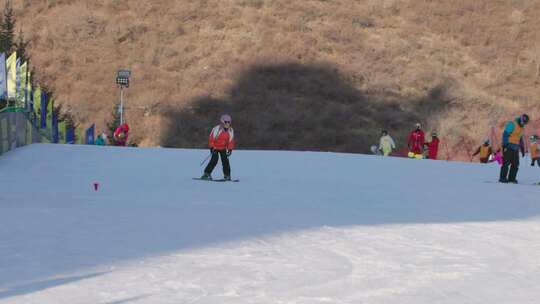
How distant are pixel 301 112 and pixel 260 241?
35469 mm

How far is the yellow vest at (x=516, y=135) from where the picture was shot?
18188 mm

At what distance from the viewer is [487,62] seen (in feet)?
164

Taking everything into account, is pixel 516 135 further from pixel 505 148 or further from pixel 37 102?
pixel 37 102

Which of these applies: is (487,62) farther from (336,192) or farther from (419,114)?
(336,192)

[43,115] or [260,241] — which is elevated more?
[43,115]

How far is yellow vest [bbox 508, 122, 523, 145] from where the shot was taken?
59.7ft

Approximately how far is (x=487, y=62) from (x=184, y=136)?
1996 cm

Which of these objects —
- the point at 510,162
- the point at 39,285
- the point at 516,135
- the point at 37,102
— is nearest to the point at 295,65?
the point at 37,102

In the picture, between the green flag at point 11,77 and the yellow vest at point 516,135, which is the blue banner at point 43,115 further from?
the yellow vest at point 516,135

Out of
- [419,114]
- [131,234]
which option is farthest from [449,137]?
[131,234]

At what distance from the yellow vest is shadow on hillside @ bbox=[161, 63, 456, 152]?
71.7 feet

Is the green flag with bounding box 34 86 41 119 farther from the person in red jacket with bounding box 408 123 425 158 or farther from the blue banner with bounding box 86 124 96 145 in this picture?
the person in red jacket with bounding box 408 123 425 158

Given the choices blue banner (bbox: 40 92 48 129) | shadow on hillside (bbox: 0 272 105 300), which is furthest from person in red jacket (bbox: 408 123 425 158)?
shadow on hillside (bbox: 0 272 105 300)

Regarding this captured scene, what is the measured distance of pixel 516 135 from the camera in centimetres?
1823
